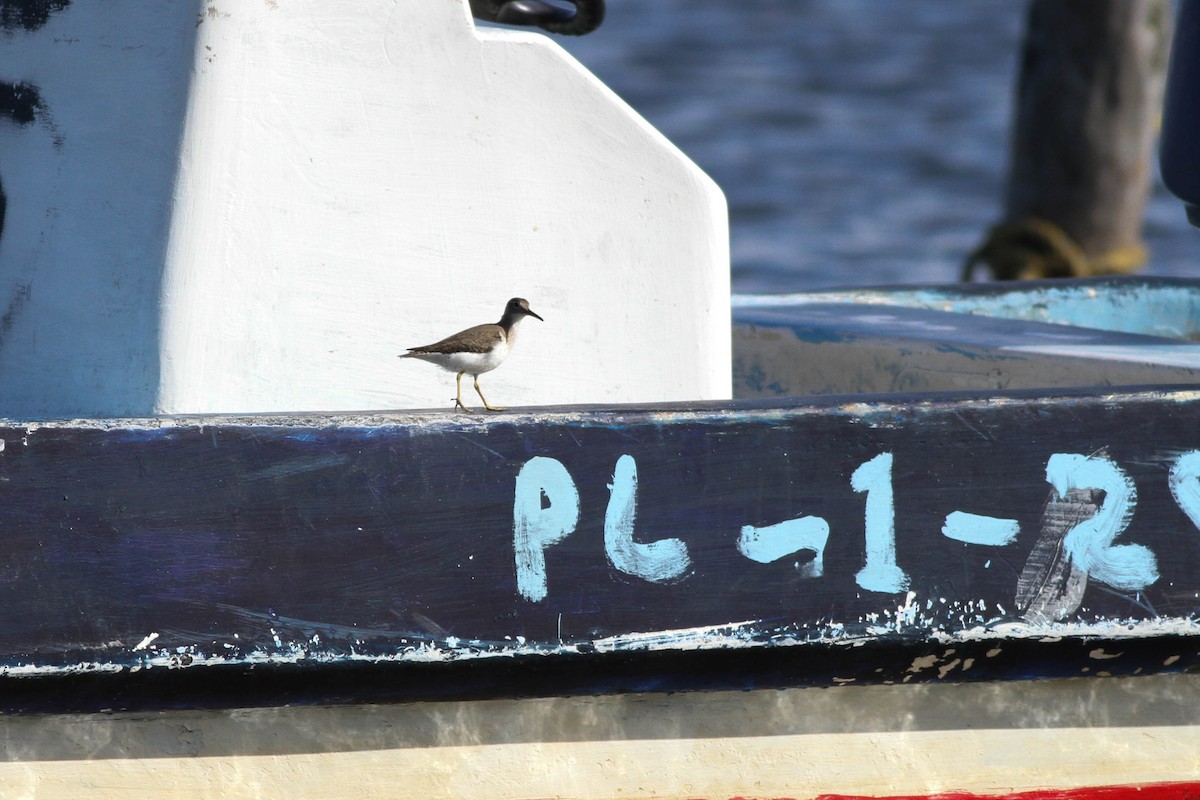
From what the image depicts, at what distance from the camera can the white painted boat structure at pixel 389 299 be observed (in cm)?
221

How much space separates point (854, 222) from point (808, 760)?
10102mm

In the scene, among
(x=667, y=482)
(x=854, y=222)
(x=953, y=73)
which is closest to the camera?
(x=667, y=482)

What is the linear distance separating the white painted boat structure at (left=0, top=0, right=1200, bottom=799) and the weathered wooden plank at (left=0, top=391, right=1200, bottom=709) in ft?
0.34

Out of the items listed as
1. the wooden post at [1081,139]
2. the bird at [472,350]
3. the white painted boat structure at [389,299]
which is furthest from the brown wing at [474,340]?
the wooden post at [1081,139]

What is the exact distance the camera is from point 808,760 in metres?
2.29

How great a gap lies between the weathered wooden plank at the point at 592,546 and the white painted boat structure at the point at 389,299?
0.34 feet

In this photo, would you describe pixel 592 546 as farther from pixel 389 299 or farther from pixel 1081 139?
pixel 1081 139

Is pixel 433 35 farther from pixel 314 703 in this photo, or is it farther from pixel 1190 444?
pixel 1190 444

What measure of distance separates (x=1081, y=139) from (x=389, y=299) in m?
5.96

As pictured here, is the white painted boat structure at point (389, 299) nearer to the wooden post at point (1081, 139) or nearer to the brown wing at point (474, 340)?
the brown wing at point (474, 340)

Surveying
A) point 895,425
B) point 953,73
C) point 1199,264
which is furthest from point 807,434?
point 953,73

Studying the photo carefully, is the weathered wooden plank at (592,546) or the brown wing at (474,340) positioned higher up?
the brown wing at (474,340)

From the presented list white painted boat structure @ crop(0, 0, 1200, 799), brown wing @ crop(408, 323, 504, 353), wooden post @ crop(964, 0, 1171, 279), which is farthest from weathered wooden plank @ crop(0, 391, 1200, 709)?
wooden post @ crop(964, 0, 1171, 279)

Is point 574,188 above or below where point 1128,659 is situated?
above
